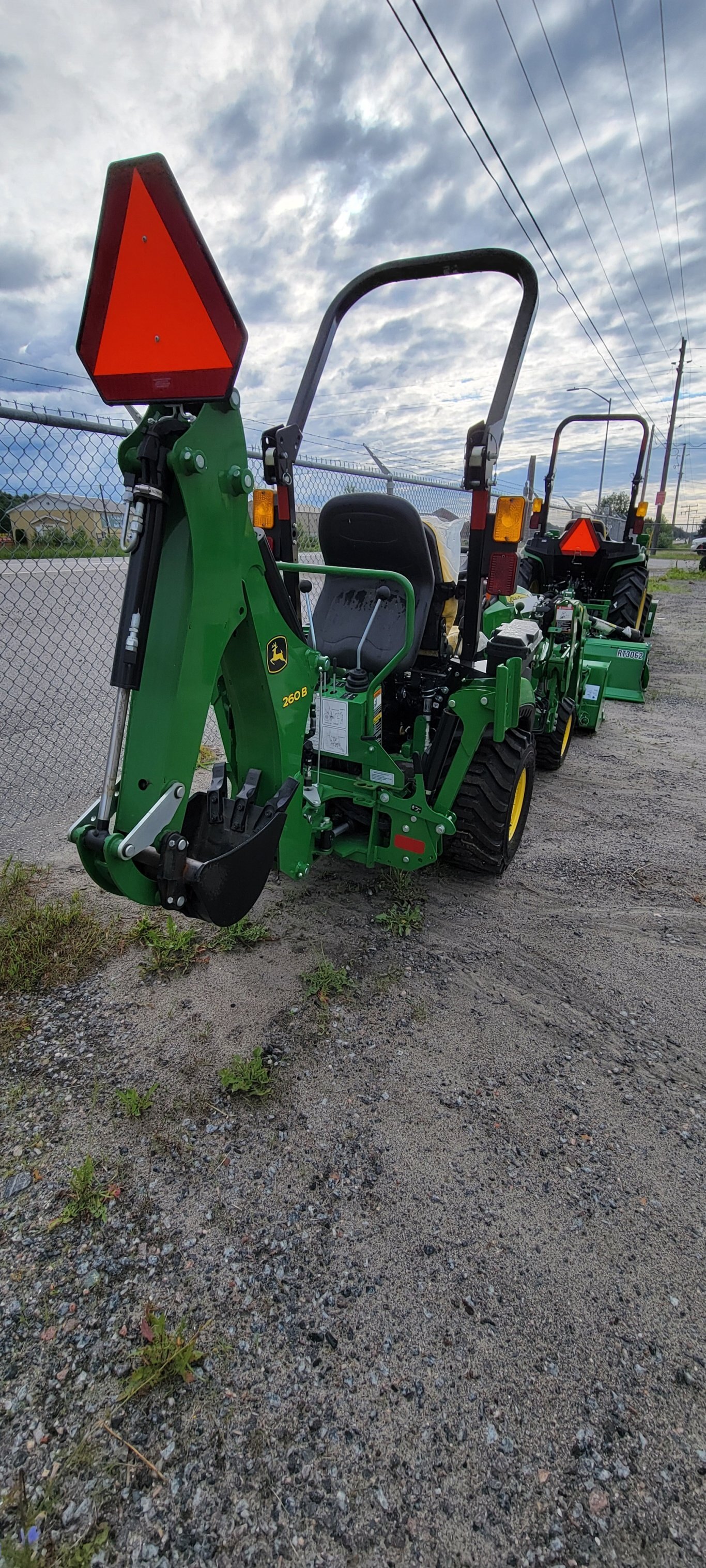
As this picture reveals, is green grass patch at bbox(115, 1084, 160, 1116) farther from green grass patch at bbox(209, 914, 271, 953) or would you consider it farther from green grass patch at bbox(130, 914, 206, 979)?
green grass patch at bbox(209, 914, 271, 953)

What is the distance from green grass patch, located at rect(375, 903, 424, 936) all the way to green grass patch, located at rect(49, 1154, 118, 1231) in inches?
62.3

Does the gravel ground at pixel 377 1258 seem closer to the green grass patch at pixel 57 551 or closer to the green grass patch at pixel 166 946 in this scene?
the green grass patch at pixel 166 946

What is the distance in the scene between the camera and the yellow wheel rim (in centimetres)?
364

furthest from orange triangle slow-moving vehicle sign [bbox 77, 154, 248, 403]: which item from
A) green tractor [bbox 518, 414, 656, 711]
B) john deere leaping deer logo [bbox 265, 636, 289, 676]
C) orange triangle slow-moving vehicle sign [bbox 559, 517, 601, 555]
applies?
orange triangle slow-moving vehicle sign [bbox 559, 517, 601, 555]

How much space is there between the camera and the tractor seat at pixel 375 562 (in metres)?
3.27

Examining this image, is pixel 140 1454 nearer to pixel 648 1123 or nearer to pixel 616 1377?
pixel 616 1377

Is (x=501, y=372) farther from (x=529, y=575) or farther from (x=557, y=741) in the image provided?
(x=529, y=575)

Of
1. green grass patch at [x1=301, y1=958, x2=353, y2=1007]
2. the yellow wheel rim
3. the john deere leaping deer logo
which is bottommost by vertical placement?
green grass patch at [x1=301, y1=958, x2=353, y2=1007]

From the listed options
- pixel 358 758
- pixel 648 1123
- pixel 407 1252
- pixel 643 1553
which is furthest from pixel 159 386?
pixel 643 1553

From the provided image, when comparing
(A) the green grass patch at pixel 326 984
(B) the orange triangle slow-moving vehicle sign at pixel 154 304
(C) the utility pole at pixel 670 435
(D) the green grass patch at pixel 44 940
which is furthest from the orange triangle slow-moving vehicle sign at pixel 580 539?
(C) the utility pole at pixel 670 435

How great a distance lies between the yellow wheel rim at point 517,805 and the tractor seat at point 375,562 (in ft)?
3.05

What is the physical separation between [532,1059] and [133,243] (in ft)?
9.04

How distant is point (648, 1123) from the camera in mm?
2287

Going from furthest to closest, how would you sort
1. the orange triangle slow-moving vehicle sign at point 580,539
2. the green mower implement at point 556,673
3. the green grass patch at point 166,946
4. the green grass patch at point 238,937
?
the orange triangle slow-moving vehicle sign at point 580,539
the green mower implement at point 556,673
the green grass patch at point 238,937
the green grass patch at point 166,946
